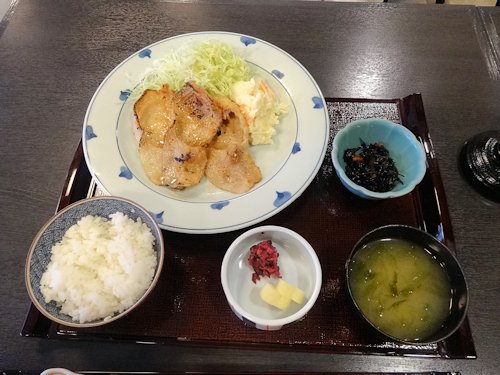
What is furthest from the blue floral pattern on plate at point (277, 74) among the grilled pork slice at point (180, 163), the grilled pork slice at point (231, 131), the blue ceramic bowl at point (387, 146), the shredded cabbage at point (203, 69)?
the grilled pork slice at point (180, 163)

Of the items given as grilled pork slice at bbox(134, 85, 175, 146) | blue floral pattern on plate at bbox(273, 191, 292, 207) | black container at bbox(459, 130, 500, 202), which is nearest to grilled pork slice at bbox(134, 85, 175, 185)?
grilled pork slice at bbox(134, 85, 175, 146)

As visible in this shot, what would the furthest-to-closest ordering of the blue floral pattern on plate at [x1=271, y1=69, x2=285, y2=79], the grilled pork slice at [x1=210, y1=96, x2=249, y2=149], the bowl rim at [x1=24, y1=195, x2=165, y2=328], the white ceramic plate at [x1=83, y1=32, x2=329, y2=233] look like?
the blue floral pattern on plate at [x1=271, y1=69, x2=285, y2=79]
the grilled pork slice at [x1=210, y1=96, x2=249, y2=149]
the white ceramic plate at [x1=83, y1=32, x2=329, y2=233]
the bowl rim at [x1=24, y1=195, x2=165, y2=328]

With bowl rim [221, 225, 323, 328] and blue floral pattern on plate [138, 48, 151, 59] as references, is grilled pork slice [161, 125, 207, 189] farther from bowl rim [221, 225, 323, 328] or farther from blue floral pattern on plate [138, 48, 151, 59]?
blue floral pattern on plate [138, 48, 151, 59]

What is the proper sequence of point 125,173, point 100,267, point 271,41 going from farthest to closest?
point 271,41 < point 125,173 < point 100,267

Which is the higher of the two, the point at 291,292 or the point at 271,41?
the point at 271,41

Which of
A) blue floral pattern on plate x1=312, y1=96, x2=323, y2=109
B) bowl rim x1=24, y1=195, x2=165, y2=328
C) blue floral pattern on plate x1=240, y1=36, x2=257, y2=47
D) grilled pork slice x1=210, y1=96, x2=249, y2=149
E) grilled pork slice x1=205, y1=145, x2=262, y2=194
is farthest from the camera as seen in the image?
blue floral pattern on plate x1=240, y1=36, x2=257, y2=47

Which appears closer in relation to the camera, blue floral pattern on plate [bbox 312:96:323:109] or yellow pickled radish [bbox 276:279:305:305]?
yellow pickled radish [bbox 276:279:305:305]

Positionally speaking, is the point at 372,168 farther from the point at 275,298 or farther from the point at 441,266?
the point at 275,298

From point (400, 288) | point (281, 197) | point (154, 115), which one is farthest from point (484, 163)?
point (154, 115)
